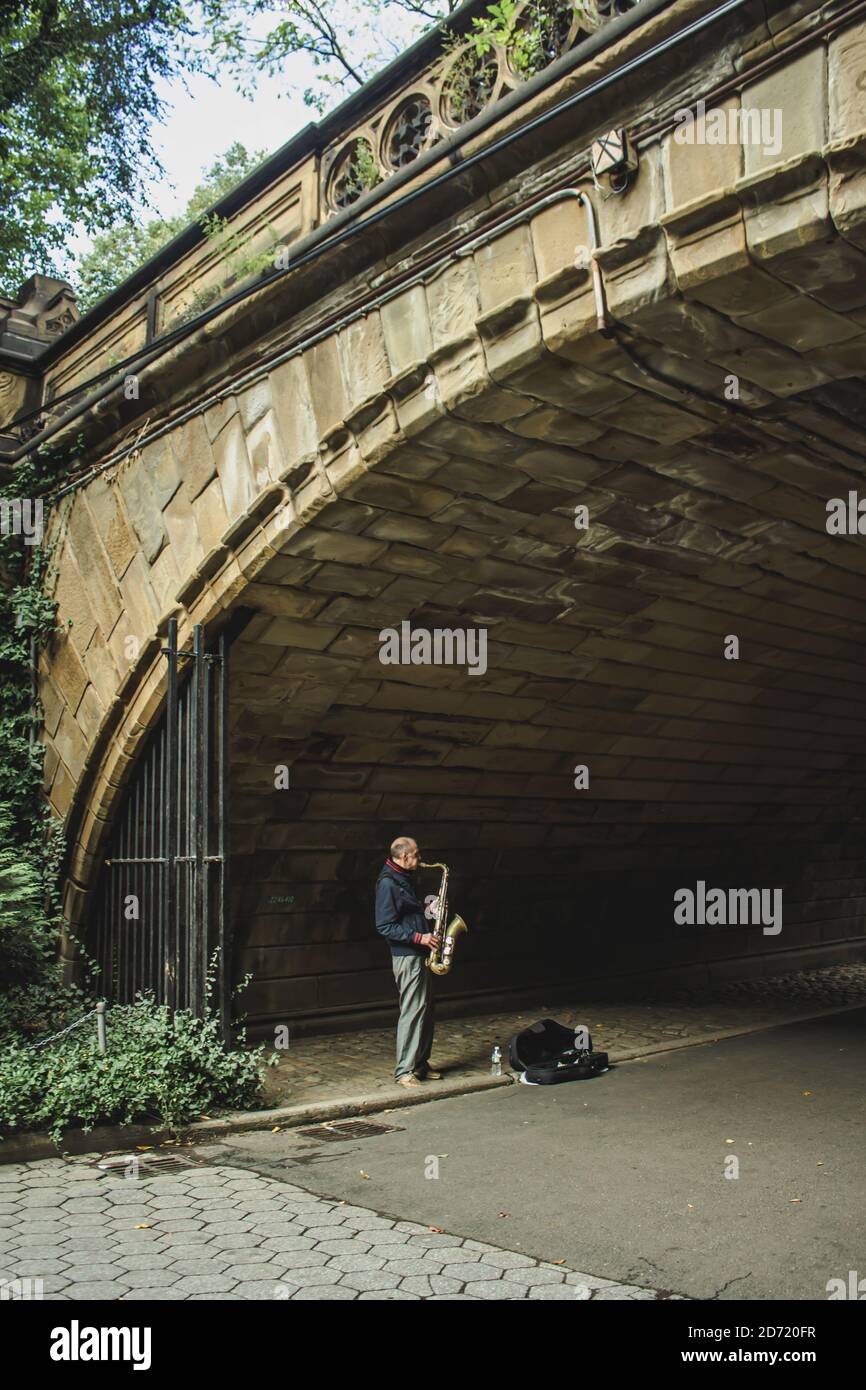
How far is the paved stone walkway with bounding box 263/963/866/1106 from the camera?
7957 millimetres

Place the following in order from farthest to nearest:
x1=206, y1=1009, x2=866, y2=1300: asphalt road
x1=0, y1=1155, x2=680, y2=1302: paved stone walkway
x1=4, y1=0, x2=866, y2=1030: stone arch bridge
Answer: x1=4, y1=0, x2=866, y2=1030: stone arch bridge < x1=206, y1=1009, x2=866, y2=1300: asphalt road < x1=0, y1=1155, x2=680, y2=1302: paved stone walkway

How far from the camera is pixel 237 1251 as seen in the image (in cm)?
430

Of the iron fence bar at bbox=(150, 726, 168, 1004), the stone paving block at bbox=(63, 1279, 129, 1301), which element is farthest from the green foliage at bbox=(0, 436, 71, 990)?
the stone paving block at bbox=(63, 1279, 129, 1301)

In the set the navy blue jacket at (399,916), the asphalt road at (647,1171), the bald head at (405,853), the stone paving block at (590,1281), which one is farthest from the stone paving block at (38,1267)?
the bald head at (405,853)

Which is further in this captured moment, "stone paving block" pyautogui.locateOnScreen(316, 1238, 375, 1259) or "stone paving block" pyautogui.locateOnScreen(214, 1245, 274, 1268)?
"stone paving block" pyautogui.locateOnScreen(316, 1238, 375, 1259)

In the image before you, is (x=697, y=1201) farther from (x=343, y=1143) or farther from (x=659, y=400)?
(x=659, y=400)

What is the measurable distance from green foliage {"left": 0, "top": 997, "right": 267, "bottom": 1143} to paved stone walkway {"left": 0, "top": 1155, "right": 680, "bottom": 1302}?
719 millimetres

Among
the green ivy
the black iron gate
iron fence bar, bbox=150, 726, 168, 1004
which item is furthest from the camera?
the green ivy

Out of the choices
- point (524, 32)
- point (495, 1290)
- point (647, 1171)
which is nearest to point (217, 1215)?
point (495, 1290)

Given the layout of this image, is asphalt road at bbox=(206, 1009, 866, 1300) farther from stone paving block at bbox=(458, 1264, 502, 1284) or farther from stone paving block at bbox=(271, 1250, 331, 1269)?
stone paving block at bbox=(271, 1250, 331, 1269)

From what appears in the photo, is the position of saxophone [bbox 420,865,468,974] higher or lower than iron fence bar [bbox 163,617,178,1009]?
lower

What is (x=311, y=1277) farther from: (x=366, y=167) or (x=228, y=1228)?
(x=366, y=167)

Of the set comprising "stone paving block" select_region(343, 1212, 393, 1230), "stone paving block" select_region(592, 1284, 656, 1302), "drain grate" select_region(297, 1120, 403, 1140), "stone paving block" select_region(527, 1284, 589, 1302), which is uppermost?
"stone paving block" select_region(527, 1284, 589, 1302)

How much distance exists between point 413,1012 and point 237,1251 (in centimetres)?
358
